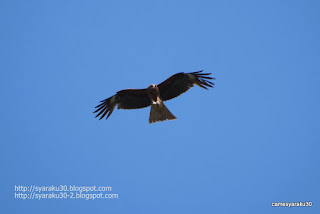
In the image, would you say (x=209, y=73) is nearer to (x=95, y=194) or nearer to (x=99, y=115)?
(x=99, y=115)

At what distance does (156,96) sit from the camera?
11320 millimetres

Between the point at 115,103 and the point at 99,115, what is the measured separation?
697 millimetres

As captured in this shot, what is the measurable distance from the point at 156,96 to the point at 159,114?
621 millimetres

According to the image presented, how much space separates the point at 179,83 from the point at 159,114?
4.29ft

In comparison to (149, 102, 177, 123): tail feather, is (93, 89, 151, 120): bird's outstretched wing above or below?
above

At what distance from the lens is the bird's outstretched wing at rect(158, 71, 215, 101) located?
11.3m

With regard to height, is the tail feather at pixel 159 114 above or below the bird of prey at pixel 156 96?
below

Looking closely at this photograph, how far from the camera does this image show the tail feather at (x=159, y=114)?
11094mm

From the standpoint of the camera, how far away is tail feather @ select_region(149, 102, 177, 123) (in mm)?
11094

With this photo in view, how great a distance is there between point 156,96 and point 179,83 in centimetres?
93

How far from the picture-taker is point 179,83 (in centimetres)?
1158

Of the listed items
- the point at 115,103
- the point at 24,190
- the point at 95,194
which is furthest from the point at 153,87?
the point at 24,190

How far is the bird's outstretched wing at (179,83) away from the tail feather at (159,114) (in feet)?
2.13

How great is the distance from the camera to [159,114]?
439 inches
